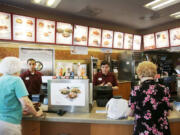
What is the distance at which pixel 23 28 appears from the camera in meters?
3.54

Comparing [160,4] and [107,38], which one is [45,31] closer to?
[107,38]

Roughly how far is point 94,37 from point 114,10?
38.7 inches

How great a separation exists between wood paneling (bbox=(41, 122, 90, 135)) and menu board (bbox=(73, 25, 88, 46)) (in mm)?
2719

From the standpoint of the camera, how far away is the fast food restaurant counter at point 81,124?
5.81ft

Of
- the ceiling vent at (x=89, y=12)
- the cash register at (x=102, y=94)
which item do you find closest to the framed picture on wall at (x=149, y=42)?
the ceiling vent at (x=89, y=12)

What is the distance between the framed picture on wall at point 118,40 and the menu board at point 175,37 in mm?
1514

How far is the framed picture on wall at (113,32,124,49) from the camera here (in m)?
4.99

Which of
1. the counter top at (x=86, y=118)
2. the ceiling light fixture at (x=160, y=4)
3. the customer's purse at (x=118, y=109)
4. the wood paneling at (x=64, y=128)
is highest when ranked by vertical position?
the ceiling light fixture at (x=160, y=4)

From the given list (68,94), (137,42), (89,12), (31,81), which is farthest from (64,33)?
(137,42)

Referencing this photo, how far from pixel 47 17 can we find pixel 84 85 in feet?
9.29

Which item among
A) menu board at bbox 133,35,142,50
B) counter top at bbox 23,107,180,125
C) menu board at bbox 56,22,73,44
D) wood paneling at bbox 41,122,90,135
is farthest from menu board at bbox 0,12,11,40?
menu board at bbox 133,35,142,50

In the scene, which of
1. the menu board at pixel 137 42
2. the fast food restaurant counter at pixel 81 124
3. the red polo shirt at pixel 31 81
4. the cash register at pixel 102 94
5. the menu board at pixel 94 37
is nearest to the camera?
the fast food restaurant counter at pixel 81 124

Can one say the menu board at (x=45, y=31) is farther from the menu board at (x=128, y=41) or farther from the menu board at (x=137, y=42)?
the menu board at (x=137, y=42)

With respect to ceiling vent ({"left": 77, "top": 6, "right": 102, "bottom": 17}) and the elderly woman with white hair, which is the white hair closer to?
the elderly woman with white hair
